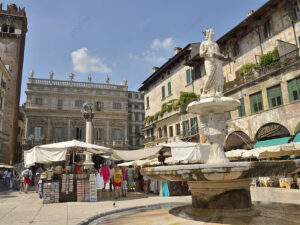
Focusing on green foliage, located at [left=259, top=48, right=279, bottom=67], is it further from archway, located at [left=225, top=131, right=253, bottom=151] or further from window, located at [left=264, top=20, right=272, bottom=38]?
archway, located at [left=225, top=131, right=253, bottom=151]

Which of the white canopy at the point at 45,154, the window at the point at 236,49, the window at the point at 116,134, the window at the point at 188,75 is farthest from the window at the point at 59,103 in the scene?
the white canopy at the point at 45,154

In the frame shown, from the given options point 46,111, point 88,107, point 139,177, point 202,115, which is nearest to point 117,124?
point 46,111

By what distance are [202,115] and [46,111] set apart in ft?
138

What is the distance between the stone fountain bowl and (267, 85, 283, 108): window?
1330 centimetres

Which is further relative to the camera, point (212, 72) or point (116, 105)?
point (116, 105)

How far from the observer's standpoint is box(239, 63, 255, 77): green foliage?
64.4ft

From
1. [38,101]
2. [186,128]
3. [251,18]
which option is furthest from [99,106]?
[251,18]

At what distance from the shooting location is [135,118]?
56.2 metres

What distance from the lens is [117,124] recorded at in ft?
159

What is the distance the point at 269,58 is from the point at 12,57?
37909 mm

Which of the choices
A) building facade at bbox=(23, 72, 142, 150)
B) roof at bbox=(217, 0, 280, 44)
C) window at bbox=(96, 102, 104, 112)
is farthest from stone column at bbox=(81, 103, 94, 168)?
window at bbox=(96, 102, 104, 112)

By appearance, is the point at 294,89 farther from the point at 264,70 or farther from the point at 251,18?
the point at 251,18

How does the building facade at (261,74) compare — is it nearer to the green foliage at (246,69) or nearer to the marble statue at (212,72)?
the green foliage at (246,69)

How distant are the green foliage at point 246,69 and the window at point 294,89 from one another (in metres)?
3.75
